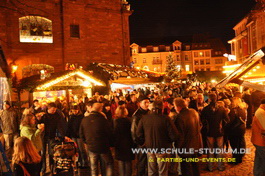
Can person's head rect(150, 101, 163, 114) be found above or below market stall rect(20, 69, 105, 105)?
below

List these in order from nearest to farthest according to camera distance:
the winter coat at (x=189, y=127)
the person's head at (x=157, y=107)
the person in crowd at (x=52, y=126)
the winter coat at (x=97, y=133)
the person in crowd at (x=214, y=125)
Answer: the person's head at (x=157, y=107), the winter coat at (x=97, y=133), the winter coat at (x=189, y=127), the person in crowd at (x=214, y=125), the person in crowd at (x=52, y=126)

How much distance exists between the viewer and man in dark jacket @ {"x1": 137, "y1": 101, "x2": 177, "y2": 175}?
517 centimetres

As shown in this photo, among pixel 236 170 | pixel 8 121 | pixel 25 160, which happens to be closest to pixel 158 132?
pixel 25 160

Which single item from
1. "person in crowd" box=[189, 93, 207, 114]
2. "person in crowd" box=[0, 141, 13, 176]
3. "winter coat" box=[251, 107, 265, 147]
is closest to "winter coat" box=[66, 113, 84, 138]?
"person in crowd" box=[189, 93, 207, 114]

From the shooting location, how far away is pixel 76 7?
2123 centimetres

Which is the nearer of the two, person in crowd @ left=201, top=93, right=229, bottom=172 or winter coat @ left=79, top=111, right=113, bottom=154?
winter coat @ left=79, top=111, right=113, bottom=154

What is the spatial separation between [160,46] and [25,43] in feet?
175

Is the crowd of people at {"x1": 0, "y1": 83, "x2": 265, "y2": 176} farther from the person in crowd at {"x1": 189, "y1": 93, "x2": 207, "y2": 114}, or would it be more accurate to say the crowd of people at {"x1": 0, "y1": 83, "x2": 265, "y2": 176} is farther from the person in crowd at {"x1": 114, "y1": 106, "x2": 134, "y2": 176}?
the person in crowd at {"x1": 189, "y1": 93, "x2": 207, "y2": 114}

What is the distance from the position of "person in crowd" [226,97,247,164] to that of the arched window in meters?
16.4

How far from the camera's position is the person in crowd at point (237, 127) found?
7.22m

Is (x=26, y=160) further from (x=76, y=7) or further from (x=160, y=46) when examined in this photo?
(x=160, y=46)

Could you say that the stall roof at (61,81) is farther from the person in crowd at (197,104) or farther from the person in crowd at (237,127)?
the person in crowd at (237,127)

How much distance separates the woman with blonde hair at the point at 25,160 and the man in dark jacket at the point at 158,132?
7.47 feet

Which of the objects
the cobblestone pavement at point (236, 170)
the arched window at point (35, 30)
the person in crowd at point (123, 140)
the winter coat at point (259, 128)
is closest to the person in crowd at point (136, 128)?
the person in crowd at point (123, 140)
